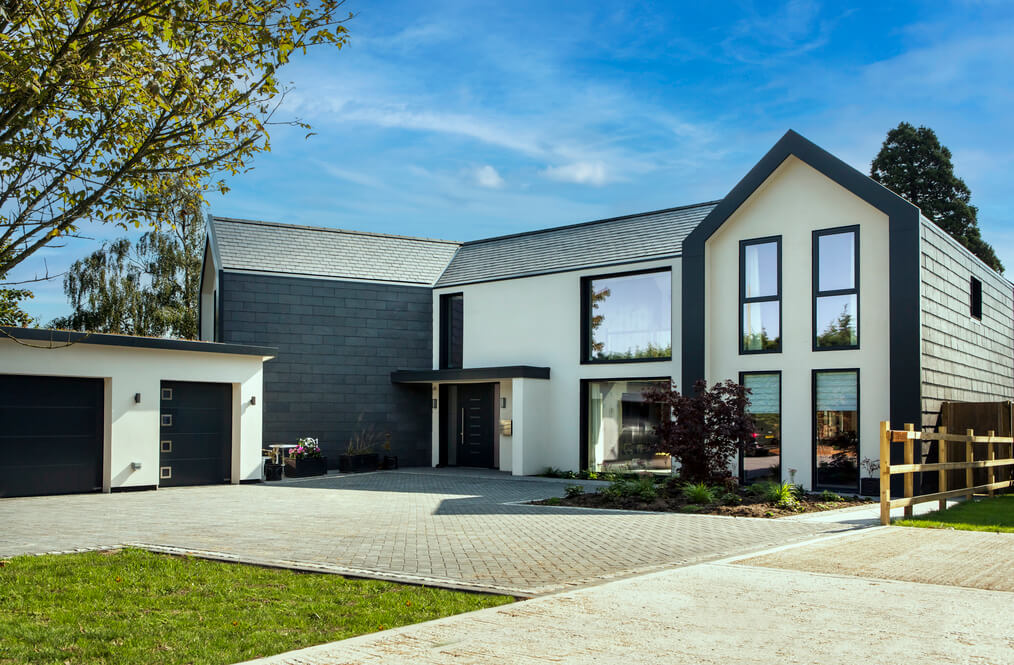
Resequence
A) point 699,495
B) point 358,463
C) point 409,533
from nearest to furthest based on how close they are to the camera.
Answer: point 409,533 → point 699,495 → point 358,463

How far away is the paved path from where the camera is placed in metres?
4.66

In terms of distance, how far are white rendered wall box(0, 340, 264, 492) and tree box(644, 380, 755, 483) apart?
8725 millimetres

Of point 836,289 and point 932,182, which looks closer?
point 836,289

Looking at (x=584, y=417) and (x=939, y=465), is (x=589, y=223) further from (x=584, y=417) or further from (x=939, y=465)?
(x=939, y=465)

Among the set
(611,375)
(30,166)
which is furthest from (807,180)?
(30,166)

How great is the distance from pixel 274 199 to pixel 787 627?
1229 inches

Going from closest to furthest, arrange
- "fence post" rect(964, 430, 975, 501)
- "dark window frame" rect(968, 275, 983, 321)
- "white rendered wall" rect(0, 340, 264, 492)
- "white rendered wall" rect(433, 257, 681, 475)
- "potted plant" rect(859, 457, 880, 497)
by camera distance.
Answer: "fence post" rect(964, 430, 975, 501)
"white rendered wall" rect(0, 340, 264, 492)
"potted plant" rect(859, 457, 880, 497)
"dark window frame" rect(968, 275, 983, 321)
"white rendered wall" rect(433, 257, 681, 475)

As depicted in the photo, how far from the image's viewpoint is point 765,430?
656 inches

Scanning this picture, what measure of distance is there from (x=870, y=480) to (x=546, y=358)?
7.80 metres

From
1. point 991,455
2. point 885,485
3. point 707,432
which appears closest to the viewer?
point 885,485

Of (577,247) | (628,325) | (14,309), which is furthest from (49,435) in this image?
(577,247)

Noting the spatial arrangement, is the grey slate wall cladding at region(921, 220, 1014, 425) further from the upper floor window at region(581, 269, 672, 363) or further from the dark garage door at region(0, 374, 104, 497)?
the dark garage door at region(0, 374, 104, 497)

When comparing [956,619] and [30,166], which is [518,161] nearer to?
[30,166]

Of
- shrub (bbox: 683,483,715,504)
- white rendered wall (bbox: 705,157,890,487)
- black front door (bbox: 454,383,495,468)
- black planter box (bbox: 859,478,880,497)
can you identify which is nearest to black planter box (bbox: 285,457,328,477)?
black front door (bbox: 454,383,495,468)
